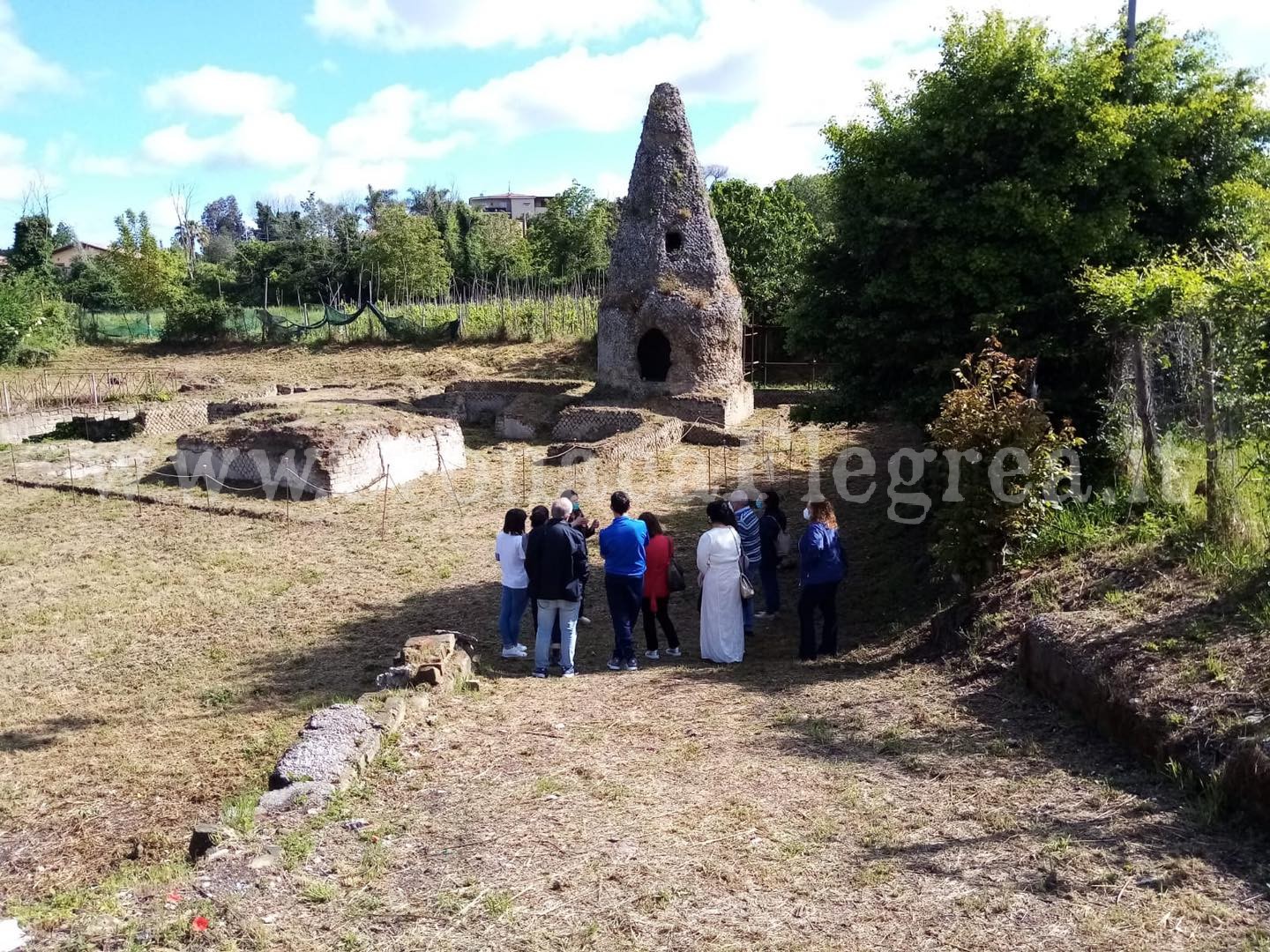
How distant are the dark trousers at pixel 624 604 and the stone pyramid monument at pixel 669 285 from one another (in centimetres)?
1349

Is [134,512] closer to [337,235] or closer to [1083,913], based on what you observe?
[1083,913]

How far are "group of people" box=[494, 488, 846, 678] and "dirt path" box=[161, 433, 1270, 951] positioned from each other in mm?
1238

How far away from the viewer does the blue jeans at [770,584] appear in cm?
912

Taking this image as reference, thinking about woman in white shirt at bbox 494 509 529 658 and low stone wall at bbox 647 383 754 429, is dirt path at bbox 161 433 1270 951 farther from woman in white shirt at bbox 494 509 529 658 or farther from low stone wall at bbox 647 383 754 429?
low stone wall at bbox 647 383 754 429

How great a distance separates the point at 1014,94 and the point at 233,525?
10020mm

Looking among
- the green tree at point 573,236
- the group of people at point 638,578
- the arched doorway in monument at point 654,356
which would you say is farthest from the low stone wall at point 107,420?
the green tree at point 573,236

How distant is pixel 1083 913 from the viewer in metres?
3.74

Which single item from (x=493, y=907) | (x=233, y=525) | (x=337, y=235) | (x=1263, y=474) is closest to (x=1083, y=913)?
(x=493, y=907)

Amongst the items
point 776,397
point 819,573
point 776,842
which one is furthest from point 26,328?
point 776,842

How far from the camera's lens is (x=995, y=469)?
7328 mm

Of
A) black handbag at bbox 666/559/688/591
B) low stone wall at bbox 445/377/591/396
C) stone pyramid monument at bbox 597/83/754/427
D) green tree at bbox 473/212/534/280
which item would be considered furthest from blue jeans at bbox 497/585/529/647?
green tree at bbox 473/212/534/280

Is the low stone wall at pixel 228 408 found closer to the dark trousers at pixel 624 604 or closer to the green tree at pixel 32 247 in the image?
the dark trousers at pixel 624 604

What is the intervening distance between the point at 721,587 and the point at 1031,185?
179 inches

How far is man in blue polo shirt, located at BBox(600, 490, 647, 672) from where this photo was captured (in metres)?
7.70
